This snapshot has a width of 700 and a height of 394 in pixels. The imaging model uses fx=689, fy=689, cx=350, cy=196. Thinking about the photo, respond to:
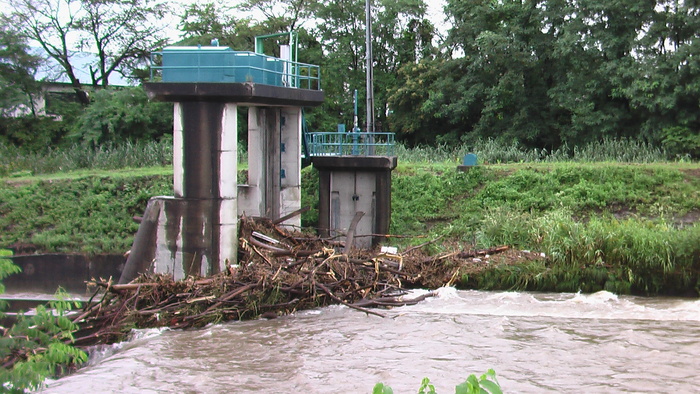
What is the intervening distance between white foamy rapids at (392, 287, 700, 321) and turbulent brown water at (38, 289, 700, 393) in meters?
0.04

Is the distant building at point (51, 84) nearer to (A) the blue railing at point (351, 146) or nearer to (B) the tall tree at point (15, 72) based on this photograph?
(B) the tall tree at point (15, 72)

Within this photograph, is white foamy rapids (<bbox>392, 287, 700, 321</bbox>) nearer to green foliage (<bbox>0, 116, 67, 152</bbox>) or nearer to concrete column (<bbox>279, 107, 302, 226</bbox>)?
concrete column (<bbox>279, 107, 302, 226</bbox>)

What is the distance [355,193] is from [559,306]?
27.0 feet

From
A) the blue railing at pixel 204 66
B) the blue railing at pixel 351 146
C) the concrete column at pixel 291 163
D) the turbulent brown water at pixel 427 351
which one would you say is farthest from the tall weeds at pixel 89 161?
the turbulent brown water at pixel 427 351

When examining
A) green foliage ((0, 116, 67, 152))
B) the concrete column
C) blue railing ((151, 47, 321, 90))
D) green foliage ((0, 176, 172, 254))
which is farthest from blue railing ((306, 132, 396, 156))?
green foliage ((0, 116, 67, 152))

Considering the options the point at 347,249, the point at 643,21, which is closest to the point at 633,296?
the point at 347,249

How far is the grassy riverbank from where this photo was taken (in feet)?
50.9

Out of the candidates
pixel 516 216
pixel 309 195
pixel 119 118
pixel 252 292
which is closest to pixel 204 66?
pixel 252 292

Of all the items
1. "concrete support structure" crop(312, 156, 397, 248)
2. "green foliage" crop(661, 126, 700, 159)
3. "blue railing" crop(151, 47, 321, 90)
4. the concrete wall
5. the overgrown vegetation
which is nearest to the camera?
the overgrown vegetation

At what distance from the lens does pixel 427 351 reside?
1159 cm

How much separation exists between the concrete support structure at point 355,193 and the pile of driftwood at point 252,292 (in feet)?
14.8

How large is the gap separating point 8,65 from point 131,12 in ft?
22.1

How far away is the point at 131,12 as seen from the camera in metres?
36.8

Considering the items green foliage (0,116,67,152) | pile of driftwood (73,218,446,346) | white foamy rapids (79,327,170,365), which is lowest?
white foamy rapids (79,327,170,365)
